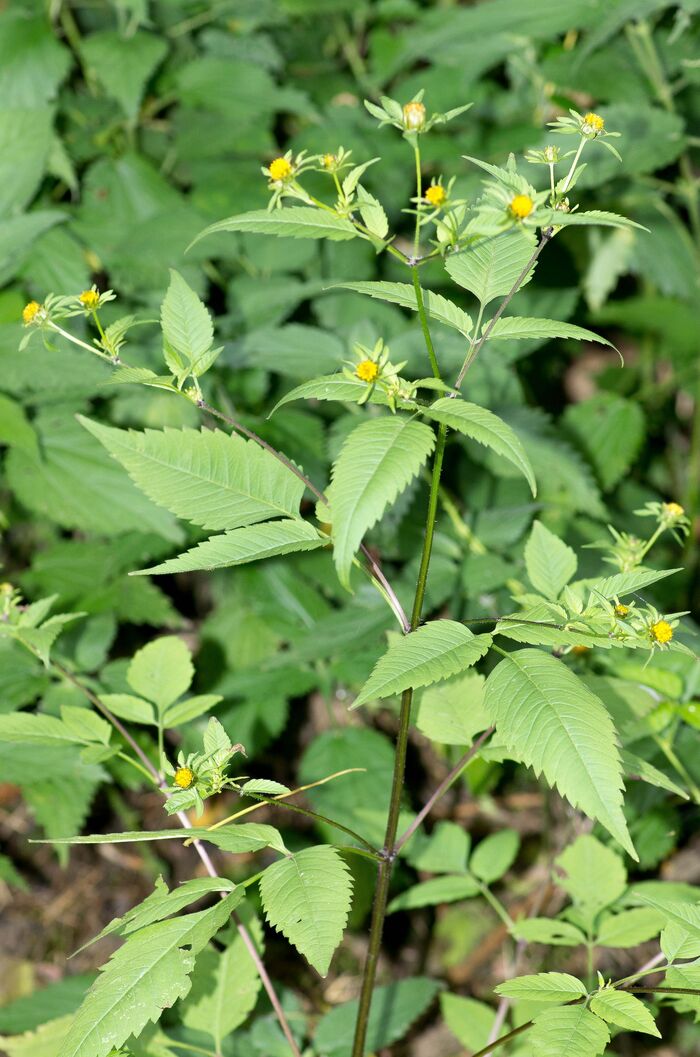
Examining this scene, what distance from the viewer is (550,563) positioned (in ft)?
4.10

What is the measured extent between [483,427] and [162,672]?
0.65 meters

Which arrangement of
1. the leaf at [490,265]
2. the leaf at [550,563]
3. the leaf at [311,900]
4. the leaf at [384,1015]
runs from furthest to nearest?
1. the leaf at [384,1015]
2. the leaf at [550,563]
3. the leaf at [490,265]
4. the leaf at [311,900]

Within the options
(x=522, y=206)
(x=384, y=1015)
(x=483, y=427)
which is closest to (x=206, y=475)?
(x=483, y=427)

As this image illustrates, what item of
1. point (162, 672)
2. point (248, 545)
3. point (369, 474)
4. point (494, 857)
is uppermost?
point (369, 474)

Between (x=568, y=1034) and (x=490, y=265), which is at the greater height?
(x=490, y=265)

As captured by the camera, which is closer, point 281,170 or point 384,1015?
point 281,170

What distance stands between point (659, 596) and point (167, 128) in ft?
5.53

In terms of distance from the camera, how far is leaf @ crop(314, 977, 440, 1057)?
4.86 feet

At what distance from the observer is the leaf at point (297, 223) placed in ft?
3.08

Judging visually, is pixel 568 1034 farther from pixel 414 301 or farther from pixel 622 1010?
pixel 414 301

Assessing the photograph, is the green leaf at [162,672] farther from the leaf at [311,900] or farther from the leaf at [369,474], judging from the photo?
the leaf at [369,474]

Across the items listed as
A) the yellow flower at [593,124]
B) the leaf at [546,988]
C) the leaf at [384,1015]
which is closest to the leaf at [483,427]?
the yellow flower at [593,124]

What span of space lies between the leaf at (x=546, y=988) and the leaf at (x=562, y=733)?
0.26 metres

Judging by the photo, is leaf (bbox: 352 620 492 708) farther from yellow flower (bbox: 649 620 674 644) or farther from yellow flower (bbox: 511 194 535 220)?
yellow flower (bbox: 511 194 535 220)
